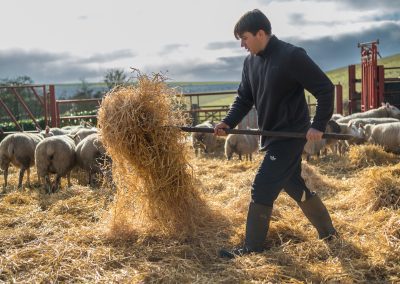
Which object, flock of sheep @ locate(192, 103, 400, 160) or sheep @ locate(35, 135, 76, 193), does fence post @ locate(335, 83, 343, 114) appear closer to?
flock of sheep @ locate(192, 103, 400, 160)

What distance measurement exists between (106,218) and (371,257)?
3046 millimetres

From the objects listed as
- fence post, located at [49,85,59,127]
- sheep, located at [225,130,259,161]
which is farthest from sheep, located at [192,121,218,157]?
fence post, located at [49,85,59,127]

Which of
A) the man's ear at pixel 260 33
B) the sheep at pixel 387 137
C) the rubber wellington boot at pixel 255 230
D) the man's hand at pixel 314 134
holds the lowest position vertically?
the rubber wellington boot at pixel 255 230

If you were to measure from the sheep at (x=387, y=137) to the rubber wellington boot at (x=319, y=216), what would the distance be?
8096 mm

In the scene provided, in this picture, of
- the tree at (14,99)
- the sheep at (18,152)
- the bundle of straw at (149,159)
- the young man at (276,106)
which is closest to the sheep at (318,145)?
the sheep at (18,152)

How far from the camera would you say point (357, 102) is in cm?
1909

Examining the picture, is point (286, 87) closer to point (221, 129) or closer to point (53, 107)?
point (221, 129)

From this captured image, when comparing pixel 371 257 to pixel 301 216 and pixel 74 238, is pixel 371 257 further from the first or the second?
pixel 74 238

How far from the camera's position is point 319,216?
4.90 meters

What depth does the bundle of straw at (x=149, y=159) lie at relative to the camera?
16.6 feet

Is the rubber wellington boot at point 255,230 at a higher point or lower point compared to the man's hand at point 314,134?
lower

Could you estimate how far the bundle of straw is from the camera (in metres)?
→ 5.05

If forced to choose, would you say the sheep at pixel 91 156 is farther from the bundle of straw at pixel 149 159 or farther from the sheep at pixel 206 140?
the sheep at pixel 206 140

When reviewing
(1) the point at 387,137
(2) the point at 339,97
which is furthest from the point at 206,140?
(2) the point at 339,97
